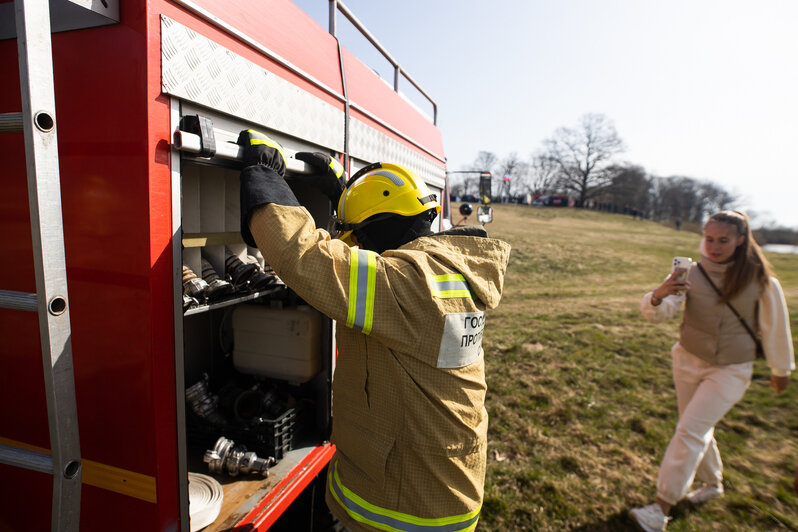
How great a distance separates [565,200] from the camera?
5019 cm

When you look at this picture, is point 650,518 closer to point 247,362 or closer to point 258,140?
point 247,362

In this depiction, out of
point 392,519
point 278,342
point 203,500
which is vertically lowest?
point 203,500

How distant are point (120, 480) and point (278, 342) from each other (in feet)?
3.98

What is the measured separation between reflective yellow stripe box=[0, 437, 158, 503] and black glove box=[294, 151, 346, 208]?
155 cm

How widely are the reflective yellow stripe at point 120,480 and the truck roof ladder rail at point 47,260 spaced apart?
1.48 feet

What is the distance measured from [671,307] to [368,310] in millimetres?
2907

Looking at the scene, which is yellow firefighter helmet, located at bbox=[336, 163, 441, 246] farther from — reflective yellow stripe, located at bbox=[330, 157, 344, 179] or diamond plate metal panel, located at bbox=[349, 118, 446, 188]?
diamond plate metal panel, located at bbox=[349, 118, 446, 188]

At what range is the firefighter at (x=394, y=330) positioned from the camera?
→ 1.61 meters

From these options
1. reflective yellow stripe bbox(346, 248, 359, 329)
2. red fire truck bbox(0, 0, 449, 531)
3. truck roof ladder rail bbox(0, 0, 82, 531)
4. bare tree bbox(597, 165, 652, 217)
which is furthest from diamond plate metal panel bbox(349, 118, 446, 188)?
bare tree bbox(597, 165, 652, 217)

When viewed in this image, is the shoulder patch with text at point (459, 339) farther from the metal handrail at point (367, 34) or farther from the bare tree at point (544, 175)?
the bare tree at point (544, 175)

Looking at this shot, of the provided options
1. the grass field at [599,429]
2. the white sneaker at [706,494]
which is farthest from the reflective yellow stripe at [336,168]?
the white sneaker at [706,494]

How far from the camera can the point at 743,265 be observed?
321cm

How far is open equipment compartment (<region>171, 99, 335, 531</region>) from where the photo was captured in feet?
7.05

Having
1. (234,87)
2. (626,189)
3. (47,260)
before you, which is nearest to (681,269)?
(234,87)
